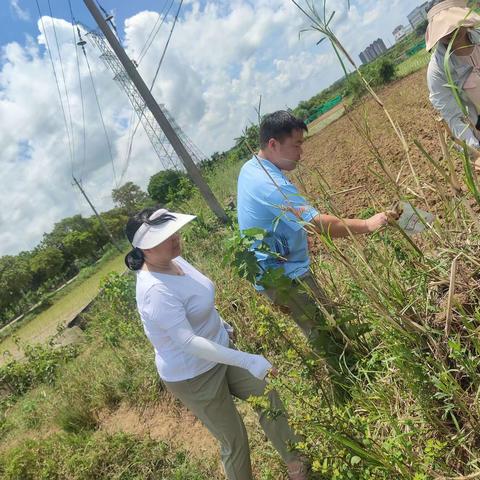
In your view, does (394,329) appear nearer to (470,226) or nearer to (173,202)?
(470,226)

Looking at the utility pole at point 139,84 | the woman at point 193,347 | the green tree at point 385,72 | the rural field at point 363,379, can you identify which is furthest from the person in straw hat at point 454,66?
the green tree at point 385,72

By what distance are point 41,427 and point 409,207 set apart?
515 cm

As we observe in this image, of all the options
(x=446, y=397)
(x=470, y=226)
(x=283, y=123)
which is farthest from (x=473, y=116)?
(x=446, y=397)

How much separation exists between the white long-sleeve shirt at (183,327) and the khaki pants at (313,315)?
0.30 meters

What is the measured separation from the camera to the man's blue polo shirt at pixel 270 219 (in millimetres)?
2348

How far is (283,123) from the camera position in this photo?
7.68 feet

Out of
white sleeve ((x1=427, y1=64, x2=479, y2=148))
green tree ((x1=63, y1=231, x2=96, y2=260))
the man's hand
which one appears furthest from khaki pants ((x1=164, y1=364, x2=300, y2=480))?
green tree ((x1=63, y1=231, x2=96, y2=260))

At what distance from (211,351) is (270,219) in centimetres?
81

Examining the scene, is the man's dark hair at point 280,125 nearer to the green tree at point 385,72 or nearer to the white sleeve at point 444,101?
the white sleeve at point 444,101

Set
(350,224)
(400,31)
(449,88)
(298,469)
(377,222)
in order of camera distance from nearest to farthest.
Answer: (377,222) → (350,224) → (449,88) → (298,469) → (400,31)

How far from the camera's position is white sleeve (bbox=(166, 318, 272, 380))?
2104 mm

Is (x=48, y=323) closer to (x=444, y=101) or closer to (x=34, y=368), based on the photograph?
Answer: (x=34, y=368)

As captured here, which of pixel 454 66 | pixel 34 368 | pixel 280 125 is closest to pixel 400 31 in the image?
pixel 454 66

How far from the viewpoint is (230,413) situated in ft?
7.82
